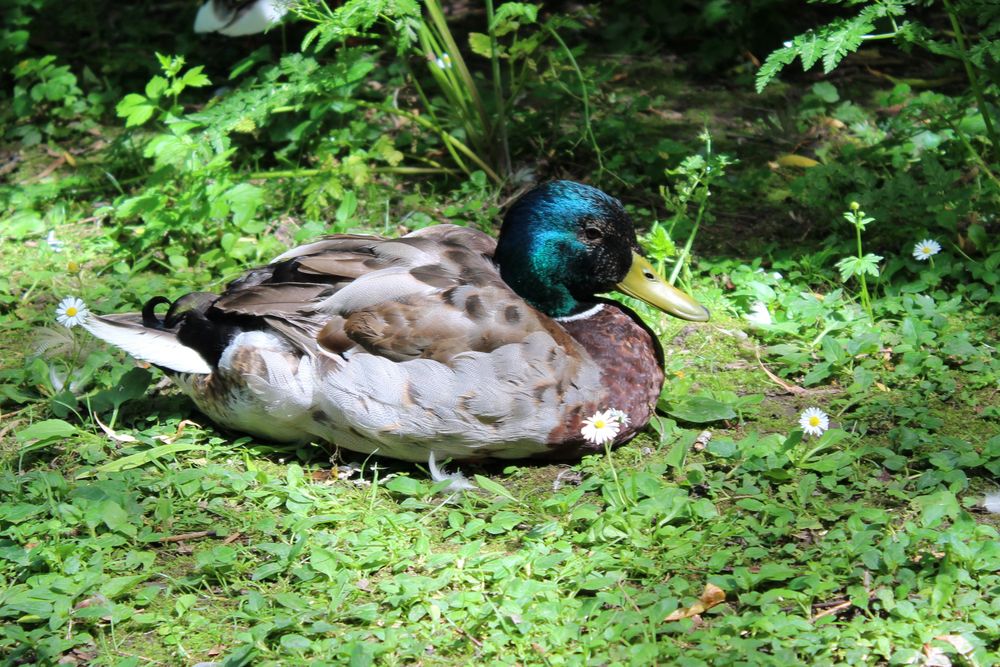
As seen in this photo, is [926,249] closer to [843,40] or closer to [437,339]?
[843,40]

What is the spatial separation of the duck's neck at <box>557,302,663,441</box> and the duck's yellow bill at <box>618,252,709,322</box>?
0.30 ft

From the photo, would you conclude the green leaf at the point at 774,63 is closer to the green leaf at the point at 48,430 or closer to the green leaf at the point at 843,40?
the green leaf at the point at 843,40

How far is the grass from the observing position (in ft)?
9.68

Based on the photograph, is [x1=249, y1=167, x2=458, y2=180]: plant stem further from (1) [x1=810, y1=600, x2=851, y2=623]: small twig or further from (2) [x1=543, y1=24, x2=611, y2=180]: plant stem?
(1) [x1=810, y1=600, x2=851, y2=623]: small twig

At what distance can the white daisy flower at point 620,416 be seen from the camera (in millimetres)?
3607

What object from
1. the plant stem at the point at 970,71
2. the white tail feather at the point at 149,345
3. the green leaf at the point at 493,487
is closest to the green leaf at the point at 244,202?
the white tail feather at the point at 149,345

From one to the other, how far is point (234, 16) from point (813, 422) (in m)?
3.90

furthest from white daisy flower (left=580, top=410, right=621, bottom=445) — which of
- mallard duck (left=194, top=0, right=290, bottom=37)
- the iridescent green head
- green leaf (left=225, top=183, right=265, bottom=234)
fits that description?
mallard duck (left=194, top=0, right=290, bottom=37)

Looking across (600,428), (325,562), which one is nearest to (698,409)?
(600,428)

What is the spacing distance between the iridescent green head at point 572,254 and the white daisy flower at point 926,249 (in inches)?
48.0

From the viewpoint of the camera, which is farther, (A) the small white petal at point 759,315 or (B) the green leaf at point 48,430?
(A) the small white petal at point 759,315

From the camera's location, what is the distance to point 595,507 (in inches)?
137

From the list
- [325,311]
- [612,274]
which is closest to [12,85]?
[325,311]

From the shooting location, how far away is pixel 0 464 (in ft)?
12.5
